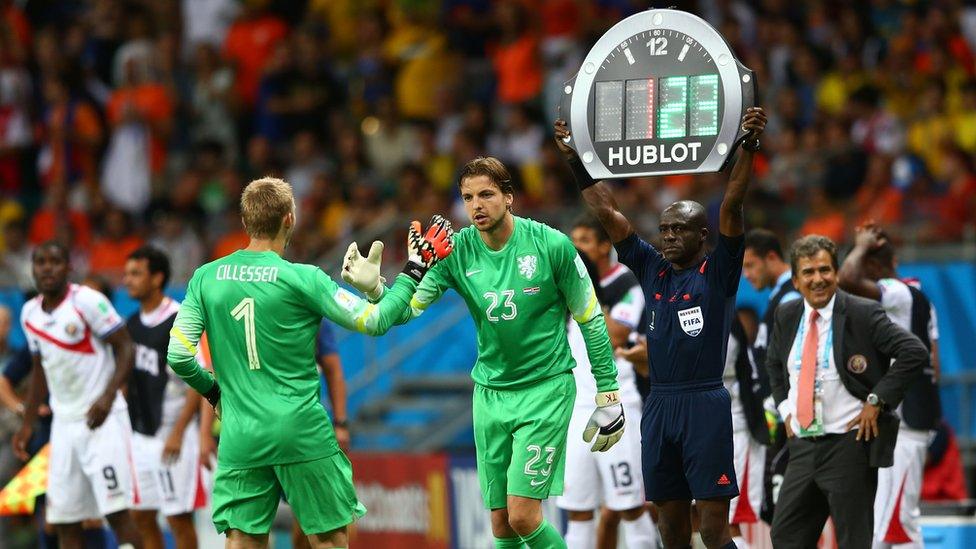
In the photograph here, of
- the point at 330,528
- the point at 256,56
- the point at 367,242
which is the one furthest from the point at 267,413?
the point at 256,56

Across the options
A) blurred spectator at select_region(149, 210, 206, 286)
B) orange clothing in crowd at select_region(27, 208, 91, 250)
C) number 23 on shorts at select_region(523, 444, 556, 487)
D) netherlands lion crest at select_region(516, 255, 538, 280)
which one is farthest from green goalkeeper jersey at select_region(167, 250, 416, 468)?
orange clothing in crowd at select_region(27, 208, 91, 250)

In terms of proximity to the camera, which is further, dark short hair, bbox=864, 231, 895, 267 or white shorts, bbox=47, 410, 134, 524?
white shorts, bbox=47, 410, 134, 524

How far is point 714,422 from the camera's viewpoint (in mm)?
8969

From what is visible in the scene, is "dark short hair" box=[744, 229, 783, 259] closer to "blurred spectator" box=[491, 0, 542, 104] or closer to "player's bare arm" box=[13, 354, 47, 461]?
"player's bare arm" box=[13, 354, 47, 461]

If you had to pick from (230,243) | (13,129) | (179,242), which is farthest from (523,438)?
(13,129)

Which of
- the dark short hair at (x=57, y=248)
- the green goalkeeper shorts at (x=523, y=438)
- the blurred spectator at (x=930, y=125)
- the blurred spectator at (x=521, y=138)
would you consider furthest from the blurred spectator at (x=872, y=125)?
the dark short hair at (x=57, y=248)

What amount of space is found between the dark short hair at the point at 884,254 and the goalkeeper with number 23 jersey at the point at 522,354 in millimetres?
2696

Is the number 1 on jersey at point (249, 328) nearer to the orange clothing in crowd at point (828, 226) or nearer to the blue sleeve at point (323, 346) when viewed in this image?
the blue sleeve at point (323, 346)

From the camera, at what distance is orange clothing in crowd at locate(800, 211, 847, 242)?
1405cm

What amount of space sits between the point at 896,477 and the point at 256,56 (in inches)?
482

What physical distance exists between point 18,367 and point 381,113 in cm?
723

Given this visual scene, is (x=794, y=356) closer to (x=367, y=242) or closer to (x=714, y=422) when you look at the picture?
(x=714, y=422)

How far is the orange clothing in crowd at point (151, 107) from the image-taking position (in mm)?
20344

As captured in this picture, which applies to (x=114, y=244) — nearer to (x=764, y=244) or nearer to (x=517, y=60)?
(x=517, y=60)
